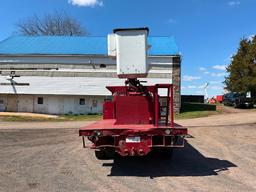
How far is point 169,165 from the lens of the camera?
10.4 m

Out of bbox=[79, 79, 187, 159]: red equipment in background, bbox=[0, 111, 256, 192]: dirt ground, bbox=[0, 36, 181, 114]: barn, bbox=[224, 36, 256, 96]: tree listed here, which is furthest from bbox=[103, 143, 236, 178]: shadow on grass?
bbox=[224, 36, 256, 96]: tree

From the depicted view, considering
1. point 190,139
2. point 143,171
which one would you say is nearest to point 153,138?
point 143,171

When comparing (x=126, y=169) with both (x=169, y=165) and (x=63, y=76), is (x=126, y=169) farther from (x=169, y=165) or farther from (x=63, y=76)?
(x=63, y=76)

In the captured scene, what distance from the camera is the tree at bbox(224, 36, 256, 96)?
134 ft

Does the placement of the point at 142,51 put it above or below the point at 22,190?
above

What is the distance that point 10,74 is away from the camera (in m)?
37.0

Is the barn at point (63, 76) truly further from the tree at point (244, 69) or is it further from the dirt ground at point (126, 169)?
the dirt ground at point (126, 169)

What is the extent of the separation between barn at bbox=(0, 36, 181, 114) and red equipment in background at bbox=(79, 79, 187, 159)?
24.3 metres

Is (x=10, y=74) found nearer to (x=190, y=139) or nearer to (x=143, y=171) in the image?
(x=190, y=139)

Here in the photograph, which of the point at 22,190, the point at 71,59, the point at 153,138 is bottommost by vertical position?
the point at 22,190

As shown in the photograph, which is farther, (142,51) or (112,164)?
(112,164)

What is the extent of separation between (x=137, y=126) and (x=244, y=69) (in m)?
34.6

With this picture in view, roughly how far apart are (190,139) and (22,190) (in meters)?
9.97

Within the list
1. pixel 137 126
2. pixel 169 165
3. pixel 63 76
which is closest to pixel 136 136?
pixel 137 126
